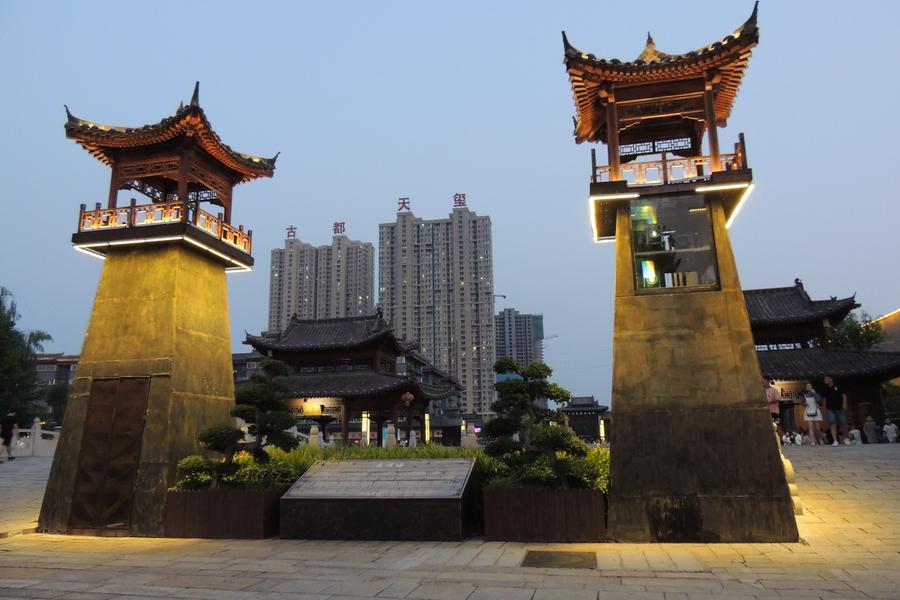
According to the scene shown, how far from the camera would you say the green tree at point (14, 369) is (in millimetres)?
29109

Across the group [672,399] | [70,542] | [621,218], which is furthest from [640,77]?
[70,542]

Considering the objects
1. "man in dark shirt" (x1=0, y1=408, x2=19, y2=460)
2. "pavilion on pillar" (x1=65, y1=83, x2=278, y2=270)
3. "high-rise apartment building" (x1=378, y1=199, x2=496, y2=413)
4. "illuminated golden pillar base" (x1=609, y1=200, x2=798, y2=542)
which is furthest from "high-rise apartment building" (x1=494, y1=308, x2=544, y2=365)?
"illuminated golden pillar base" (x1=609, y1=200, x2=798, y2=542)

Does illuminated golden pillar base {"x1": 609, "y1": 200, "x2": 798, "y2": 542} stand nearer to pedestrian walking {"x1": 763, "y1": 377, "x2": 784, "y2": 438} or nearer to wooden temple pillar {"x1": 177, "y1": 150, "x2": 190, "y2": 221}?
pedestrian walking {"x1": 763, "y1": 377, "x2": 784, "y2": 438}

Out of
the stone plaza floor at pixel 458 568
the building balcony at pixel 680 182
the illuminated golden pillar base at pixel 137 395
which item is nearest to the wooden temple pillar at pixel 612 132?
the building balcony at pixel 680 182

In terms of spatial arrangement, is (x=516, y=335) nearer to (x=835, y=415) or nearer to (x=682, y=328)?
(x=835, y=415)

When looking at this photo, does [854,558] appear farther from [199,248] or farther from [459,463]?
[199,248]

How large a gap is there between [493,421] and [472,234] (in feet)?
233

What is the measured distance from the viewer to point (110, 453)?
11625 millimetres

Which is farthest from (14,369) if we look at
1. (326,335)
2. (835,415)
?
(835,415)

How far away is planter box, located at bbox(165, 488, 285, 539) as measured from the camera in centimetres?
1039

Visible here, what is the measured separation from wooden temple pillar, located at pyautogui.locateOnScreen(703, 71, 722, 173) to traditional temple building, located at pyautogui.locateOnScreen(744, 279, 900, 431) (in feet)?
58.0

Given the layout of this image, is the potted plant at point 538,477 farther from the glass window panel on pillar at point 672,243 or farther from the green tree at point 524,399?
the glass window panel on pillar at point 672,243

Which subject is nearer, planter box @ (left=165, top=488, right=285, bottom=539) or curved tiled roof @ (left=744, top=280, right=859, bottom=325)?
planter box @ (left=165, top=488, right=285, bottom=539)

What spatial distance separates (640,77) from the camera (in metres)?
11.0
